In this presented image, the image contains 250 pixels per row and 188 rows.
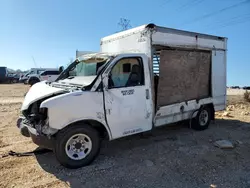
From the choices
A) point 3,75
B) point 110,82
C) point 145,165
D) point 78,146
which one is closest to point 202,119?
point 145,165

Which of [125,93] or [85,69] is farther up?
[85,69]

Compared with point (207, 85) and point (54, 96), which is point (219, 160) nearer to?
point (207, 85)

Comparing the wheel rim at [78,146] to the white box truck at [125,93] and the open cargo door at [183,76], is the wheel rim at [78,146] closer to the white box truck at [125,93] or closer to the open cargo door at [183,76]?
the white box truck at [125,93]

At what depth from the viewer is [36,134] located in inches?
156

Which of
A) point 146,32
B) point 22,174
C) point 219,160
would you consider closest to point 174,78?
point 146,32

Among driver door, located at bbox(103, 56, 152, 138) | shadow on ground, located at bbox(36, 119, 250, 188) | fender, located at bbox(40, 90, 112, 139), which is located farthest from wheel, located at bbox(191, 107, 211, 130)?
fender, located at bbox(40, 90, 112, 139)

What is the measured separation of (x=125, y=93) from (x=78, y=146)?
4.48 feet

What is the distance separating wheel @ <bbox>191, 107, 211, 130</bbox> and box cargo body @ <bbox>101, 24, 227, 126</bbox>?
0.29m

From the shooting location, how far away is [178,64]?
5746mm

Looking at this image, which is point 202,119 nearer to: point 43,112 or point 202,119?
point 202,119

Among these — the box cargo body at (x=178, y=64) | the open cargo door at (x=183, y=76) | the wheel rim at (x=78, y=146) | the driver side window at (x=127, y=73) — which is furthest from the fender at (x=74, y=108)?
the open cargo door at (x=183, y=76)

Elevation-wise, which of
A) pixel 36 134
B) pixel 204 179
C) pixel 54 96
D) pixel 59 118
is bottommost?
pixel 204 179

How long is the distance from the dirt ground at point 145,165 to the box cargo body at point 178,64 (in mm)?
801

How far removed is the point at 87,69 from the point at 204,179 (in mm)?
3184
